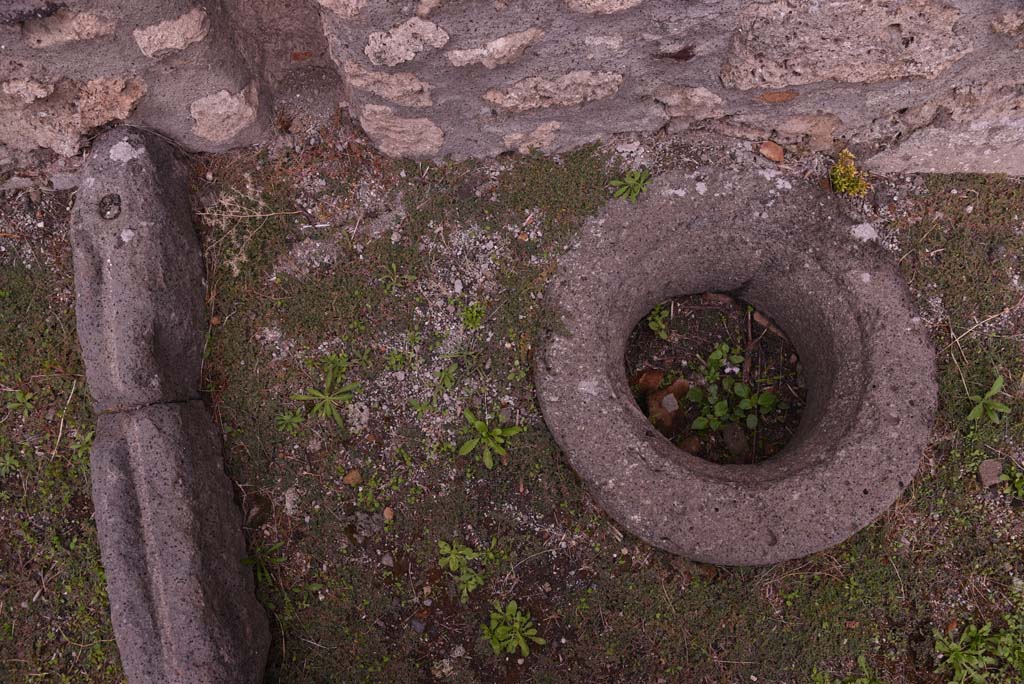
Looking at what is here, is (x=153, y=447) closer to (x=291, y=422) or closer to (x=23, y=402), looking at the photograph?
(x=291, y=422)

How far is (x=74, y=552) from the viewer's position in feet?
8.98

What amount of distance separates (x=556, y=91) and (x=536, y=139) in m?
0.25

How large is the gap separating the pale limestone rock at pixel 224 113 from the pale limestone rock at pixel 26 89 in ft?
1.65

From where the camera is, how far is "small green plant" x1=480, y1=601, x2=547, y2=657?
254 centimetres

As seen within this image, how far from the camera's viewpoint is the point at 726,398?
9.47ft

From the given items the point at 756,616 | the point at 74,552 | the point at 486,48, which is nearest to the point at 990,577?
the point at 756,616

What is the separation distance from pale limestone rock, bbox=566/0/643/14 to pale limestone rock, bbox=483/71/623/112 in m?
0.27

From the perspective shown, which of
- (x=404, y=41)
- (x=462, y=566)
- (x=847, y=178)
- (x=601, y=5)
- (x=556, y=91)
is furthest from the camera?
(x=462, y=566)

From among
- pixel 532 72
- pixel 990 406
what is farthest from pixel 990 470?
pixel 532 72

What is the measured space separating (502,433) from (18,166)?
2434 millimetres

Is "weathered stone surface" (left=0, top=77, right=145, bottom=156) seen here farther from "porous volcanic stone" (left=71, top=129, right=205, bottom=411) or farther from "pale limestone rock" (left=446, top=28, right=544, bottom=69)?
"pale limestone rock" (left=446, top=28, right=544, bottom=69)

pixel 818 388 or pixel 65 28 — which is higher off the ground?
pixel 65 28

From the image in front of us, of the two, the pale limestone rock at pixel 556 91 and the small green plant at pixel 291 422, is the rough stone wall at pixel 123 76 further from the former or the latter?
the small green plant at pixel 291 422

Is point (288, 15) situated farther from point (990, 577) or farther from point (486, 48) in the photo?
point (990, 577)
